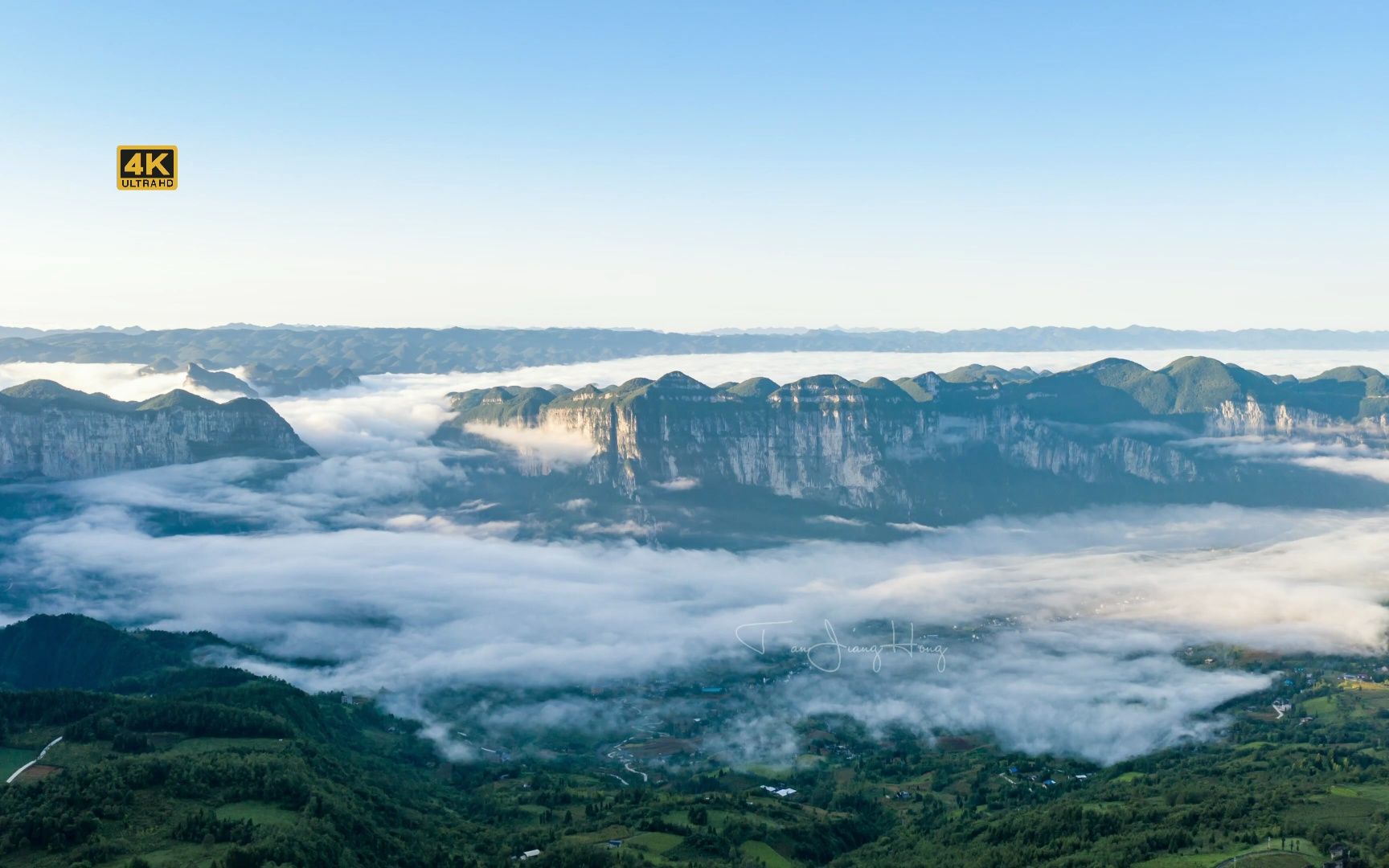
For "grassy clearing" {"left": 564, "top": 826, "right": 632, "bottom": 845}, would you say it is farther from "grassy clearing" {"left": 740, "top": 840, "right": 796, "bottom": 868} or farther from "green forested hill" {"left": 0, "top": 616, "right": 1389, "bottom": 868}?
"grassy clearing" {"left": 740, "top": 840, "right": 796, "bottom": 868}

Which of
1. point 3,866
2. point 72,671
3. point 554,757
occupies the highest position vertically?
point 3,866

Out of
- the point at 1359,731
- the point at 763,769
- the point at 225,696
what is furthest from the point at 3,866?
the point at 1359,731

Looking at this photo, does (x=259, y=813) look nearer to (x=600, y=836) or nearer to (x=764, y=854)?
(x=600, y=836)

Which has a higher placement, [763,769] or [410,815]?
[410,815]

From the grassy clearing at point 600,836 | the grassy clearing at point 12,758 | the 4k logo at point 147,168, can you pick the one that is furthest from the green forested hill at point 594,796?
the 4k logo at point 147,168

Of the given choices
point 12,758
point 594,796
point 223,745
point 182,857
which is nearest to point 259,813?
point 182,857

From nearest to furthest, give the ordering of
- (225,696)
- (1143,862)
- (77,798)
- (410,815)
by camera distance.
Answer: (77,798)
(1143,862)
(410,815)
(225,696)

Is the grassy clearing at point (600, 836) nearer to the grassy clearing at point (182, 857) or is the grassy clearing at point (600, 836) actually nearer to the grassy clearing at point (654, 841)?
the grassy clearing at point (654, 841)

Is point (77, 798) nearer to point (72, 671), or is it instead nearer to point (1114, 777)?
point (72, 671)
